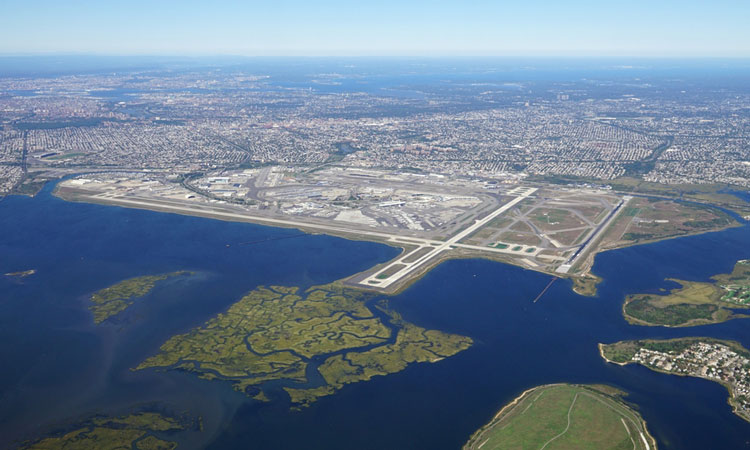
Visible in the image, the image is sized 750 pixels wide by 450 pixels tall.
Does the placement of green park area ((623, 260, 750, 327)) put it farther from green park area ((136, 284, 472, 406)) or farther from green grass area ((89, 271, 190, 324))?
green grass area ((89, 271, 190, 324))

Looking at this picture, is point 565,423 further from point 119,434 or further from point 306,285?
point 306,285

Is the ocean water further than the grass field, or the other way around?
the ocean water

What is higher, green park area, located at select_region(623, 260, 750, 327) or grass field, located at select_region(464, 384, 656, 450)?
green park area, located at select_region(623, 260, 750, 327)

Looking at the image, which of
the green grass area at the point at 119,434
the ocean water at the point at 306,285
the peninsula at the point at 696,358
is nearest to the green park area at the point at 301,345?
the ocean water at the point at 306,285

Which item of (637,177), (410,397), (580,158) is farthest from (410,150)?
(410,397)

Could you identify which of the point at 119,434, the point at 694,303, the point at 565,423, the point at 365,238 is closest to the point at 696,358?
the point at 694,303

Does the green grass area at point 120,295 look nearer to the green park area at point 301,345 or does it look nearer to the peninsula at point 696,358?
the green park area at point 301,345

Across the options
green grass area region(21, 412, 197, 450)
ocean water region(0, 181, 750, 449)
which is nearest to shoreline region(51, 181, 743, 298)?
ocean water region(0, 181, 750, 449)

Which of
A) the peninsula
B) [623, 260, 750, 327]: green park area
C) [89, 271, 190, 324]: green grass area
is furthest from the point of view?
[89, 271, 190, 324]: green grass area
